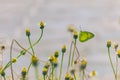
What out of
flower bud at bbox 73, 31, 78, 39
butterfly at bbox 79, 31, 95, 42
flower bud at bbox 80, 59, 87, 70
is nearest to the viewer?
flower bud at bbox 80, 59, 87, 70

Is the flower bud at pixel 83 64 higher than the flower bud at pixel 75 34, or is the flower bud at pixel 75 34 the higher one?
the flower bud at pixel 75 34

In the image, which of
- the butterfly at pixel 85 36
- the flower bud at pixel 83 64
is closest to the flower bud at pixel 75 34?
the butterfly at pixel 85 36

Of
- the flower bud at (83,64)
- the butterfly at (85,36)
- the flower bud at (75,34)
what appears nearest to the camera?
the flower bud at (83,64)

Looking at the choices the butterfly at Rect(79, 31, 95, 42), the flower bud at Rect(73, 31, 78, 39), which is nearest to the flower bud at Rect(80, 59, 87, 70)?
the butterfly at Rect(79, 31, 95, 42)

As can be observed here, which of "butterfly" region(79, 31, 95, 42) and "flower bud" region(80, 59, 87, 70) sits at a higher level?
"butterfly" region(79, 31, 95, 42)

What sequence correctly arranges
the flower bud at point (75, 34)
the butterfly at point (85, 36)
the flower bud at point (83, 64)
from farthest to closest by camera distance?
1. the flower bud at point (75, 34)
2. the butterfly at point (85, 36)
3. the flower bud at point (83, 64)

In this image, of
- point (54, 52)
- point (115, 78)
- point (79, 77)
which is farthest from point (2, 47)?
point (115, 78)

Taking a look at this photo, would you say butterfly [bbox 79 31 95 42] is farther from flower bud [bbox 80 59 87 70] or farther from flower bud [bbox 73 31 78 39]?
flower bud [bbox 80 59 87 70]

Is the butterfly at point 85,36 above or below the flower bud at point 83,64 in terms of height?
above

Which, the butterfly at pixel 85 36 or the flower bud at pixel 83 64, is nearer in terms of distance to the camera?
the flower bud at pixel 83 64

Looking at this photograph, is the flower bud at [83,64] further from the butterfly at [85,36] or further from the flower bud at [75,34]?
the flower bud at [75,34]

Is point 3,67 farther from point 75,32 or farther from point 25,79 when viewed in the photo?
point 75,32
